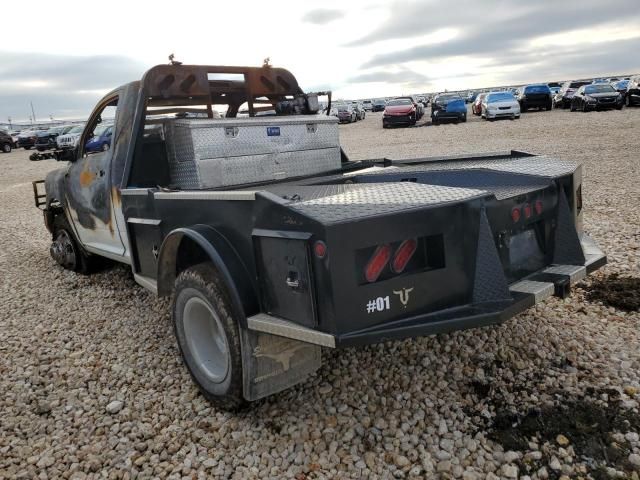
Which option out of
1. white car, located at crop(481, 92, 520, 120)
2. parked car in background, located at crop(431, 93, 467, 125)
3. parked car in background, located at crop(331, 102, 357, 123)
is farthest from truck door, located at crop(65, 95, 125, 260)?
parked car in background, located at crop(331, 102, 357, 123)

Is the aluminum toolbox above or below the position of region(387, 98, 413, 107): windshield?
below

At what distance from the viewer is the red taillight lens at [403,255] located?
2.60 metres

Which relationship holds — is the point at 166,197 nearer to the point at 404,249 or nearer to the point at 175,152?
the point at 175,152

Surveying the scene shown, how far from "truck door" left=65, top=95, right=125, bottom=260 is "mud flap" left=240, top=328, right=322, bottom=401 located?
244 centimetres

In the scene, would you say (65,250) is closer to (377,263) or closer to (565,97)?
(377,263)

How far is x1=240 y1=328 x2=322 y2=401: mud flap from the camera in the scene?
300cm

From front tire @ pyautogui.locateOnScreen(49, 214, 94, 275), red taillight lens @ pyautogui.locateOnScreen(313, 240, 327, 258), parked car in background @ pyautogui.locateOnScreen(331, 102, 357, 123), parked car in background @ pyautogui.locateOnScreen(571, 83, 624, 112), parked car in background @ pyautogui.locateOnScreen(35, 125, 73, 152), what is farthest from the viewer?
parked car in background @ pyautogui.locateOnScreen(331, 102, 357, 123)

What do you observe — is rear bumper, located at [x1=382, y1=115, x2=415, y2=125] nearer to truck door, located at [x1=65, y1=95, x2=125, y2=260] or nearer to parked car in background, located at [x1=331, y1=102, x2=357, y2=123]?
parked car in background, located at [x1=331, y1=102, x2=357, y2=123]

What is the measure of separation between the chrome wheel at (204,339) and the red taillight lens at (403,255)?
4.62 ft

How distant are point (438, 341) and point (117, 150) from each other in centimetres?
309

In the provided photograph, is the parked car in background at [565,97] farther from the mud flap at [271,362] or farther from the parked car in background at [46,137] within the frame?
the mud flap at [271,362]

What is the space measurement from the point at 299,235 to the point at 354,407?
53.3 inches

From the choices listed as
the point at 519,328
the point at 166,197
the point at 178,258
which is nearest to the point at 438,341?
the point at 519,328

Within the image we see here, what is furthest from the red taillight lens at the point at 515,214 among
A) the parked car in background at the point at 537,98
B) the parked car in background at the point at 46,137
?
the parked car in background at the point at 46,137
